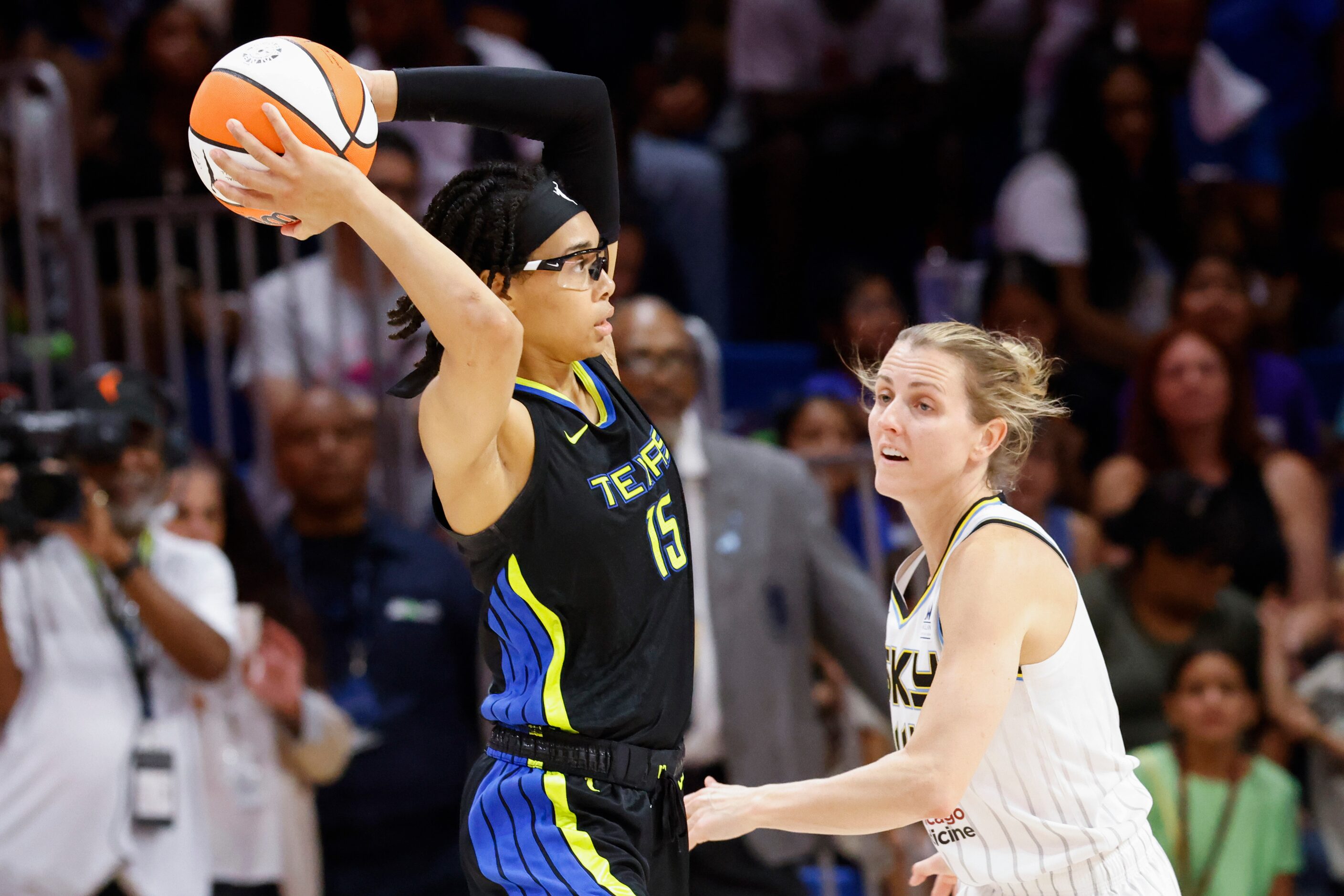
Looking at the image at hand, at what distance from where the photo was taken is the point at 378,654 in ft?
17.0

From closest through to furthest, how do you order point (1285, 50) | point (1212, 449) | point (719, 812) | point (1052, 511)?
1. point (719, 812)
2. point (1052, 511)
3. point (1212, 449)
4. point (1285, 50)

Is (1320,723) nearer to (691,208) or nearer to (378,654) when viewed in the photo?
(378,654)

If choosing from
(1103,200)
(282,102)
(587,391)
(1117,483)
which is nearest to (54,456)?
(587,391)

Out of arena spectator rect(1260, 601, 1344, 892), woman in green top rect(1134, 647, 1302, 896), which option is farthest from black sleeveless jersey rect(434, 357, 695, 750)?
arena spectator rect(1260, 601, 1344, 892)

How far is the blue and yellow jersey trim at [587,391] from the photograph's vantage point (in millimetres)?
2768

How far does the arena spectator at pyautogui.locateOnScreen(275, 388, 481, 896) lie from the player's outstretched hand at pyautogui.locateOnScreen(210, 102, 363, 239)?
9.67 ft

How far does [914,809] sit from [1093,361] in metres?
4.63

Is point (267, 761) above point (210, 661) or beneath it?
beneath

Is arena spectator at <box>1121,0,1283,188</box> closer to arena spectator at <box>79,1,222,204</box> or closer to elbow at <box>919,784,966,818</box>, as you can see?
arena spectator at <box>79,1,222,204</box>

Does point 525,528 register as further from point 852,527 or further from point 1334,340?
point 1334,340

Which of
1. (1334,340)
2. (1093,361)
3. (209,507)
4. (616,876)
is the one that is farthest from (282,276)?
(1334,340)

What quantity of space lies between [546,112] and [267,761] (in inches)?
109

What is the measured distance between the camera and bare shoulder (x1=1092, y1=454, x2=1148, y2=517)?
585 centimetres

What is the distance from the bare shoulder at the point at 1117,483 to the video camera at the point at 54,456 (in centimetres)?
341
